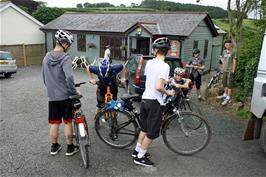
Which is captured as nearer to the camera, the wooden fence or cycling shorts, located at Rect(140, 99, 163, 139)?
cycling shorts, located at Rect(140, 99, 163, 139)

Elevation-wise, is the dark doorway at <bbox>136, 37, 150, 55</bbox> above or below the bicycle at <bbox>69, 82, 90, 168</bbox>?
above

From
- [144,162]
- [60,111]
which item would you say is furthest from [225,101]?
[60,111]

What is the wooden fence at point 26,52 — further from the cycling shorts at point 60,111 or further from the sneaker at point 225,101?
the cycling shorts at point 60,111

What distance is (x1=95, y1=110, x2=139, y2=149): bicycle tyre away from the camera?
4539 millimetres

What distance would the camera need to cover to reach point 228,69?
8.35m

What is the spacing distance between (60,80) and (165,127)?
188 centimetres

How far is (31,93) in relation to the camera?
972cm

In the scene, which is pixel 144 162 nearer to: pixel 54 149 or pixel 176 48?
pixel 54 149

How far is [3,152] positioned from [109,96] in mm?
2169

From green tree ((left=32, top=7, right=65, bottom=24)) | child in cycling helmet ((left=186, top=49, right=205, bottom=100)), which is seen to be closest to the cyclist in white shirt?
child in cycling helmet ((left=186, top=49, right=205, bottom=100))

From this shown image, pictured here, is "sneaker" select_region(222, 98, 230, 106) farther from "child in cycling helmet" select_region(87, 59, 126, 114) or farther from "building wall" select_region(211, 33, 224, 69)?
"building wall" select_region(211, 33, 224, 69)

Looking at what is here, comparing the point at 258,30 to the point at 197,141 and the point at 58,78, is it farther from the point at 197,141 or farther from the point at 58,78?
the point at 58,78

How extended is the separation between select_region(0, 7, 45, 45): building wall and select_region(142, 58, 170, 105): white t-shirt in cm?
1953

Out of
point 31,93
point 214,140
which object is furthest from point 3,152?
point 31,93
